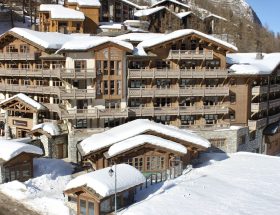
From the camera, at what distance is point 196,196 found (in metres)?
30.4

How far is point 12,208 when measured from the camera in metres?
30.3

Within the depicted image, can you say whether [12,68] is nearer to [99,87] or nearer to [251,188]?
[99,87]

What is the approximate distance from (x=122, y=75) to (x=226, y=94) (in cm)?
1267

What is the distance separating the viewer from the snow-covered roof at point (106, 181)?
27328 mm

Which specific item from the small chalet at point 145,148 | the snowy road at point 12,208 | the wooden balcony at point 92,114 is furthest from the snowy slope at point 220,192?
the wooden balcony at point 92,114

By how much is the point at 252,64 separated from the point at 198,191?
84.1 ft

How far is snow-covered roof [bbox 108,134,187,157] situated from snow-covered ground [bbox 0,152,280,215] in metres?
2.64

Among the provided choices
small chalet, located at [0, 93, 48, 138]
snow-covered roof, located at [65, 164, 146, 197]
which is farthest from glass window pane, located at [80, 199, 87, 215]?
small chalet, located at [0, 93, 48, 138]

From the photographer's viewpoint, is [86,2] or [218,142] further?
[86,2]

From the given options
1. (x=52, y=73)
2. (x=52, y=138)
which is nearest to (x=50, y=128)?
(x=52, y=138)

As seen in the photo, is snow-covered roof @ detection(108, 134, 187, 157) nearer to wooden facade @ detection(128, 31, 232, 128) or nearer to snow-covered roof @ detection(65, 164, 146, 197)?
snow-covered roof @ detection(65, 164, 146, 197)

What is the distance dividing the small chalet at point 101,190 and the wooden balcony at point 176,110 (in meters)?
17.1

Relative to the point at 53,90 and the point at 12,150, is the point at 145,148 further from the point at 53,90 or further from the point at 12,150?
the point at 53,90

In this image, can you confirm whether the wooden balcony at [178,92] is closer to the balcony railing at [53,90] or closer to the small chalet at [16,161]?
the balcony railing at [53,90]
